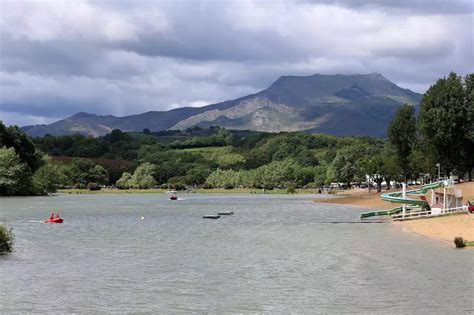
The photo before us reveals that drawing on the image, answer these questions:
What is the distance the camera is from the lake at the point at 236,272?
37.5 meters

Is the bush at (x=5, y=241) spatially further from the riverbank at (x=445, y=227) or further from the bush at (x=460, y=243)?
the riverbank at (x=445, y=227)

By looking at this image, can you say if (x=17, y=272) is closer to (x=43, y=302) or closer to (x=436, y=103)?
(x=43, y=302)

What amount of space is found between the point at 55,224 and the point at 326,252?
4945cm

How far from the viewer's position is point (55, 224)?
3787 inches

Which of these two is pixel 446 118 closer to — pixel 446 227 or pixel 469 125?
pixel 469 125

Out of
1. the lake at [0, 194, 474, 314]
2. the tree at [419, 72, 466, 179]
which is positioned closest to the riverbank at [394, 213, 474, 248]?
the lake at [0, 194, 474, 314]

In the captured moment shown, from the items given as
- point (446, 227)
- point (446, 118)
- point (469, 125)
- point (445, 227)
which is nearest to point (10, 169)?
point (446, 118)

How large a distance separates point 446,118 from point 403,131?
123 ft

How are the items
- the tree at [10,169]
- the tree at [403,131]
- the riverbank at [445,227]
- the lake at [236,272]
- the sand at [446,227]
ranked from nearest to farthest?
the lake at [236,272]
the riverbank at [445,227]
the sand at [446,227]
the tree at [403,131]
the tree at [10,169]

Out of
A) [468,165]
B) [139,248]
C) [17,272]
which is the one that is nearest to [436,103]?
[468,165]

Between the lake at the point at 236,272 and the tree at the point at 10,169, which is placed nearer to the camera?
the lake at the point at 236,272


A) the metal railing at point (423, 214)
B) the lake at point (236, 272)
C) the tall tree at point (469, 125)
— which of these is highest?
the tall tree at point (469, 125)

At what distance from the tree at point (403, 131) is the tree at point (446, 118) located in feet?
81.4

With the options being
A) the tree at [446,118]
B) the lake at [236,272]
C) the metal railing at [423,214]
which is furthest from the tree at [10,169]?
the metal railing at [423,214]
